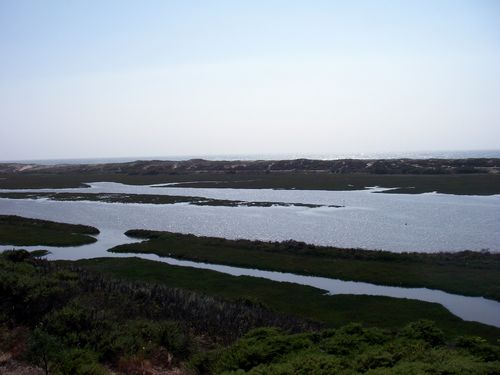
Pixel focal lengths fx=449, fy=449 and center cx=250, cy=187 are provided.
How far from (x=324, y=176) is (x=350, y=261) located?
92393 mm

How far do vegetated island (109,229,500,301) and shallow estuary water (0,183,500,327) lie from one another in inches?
46.2

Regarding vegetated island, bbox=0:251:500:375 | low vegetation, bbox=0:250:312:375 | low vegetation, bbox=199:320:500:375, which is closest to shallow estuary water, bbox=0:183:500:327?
vegetated island, bbox=0:251:500:375

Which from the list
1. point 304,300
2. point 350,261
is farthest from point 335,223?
point 304,300

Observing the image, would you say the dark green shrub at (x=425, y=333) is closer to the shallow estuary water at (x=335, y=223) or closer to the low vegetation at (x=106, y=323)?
the low vegetation at (x=106, y=323)

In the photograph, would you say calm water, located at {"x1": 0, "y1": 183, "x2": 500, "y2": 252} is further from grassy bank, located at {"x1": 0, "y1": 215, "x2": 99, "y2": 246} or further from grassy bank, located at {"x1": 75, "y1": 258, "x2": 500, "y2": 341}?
grassy bank, located at {"x1": 75, "y1": 258, "x2": 500, "y2": 341}

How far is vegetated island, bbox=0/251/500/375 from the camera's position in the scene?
13.9 m

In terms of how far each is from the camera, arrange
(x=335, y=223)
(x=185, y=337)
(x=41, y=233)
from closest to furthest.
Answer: (x=185, y=337) → (x=41, y=233) → (x=335, y=223)

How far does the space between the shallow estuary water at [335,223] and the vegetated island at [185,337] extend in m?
9.31

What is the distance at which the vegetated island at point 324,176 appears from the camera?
103 metres

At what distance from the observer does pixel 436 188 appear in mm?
96562

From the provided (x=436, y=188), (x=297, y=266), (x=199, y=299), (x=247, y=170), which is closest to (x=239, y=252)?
(x=297, y=266)

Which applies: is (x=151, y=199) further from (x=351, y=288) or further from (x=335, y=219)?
(x=351, y=288)

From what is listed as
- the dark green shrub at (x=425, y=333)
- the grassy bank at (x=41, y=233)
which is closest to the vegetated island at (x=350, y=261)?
the grassy bank at (x=41, y=233)

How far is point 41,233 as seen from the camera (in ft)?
178
